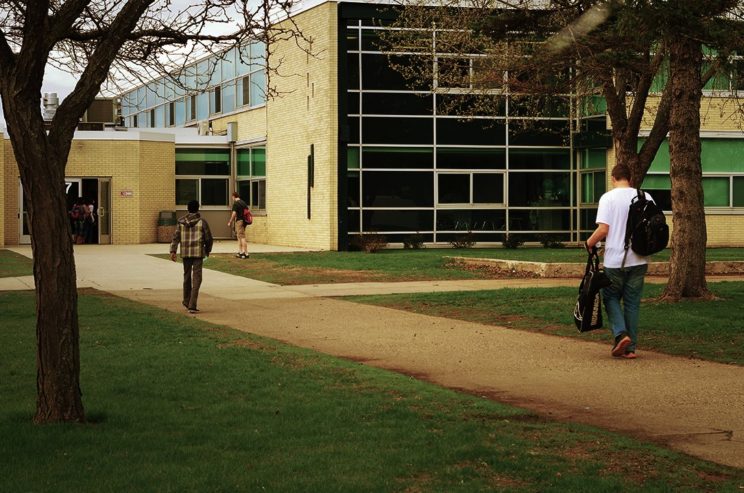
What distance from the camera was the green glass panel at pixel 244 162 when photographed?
44969 millimetres

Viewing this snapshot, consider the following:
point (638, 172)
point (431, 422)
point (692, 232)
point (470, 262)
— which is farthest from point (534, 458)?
point (470, 262)

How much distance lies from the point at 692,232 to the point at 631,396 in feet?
24.5

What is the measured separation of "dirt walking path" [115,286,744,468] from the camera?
8.16m

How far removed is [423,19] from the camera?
26766mm

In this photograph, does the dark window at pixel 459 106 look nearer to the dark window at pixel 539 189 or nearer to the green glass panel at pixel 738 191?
the dark window at pixel 539 189

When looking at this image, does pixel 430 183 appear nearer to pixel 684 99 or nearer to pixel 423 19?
pixel 423 19

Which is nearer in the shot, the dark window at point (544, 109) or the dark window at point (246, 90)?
the dark window at point (544, 109)

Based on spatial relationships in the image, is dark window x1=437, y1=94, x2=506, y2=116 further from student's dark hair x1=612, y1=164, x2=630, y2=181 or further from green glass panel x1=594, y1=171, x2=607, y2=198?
student's dark hair x1=612, y1=164, x2=630, y2=181

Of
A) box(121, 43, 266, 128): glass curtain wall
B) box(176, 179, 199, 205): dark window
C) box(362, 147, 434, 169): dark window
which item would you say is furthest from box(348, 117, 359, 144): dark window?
box(176, 179, 199, 205): dark window

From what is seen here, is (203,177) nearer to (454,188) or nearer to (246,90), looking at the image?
(246,90)

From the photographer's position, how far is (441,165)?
122ft

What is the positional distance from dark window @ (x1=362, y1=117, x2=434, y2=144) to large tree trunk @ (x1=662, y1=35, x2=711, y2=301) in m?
20.4

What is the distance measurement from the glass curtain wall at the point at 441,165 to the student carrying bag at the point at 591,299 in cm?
2329

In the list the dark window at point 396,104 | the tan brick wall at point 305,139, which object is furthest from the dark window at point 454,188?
the tan brick wall at point 305,139
